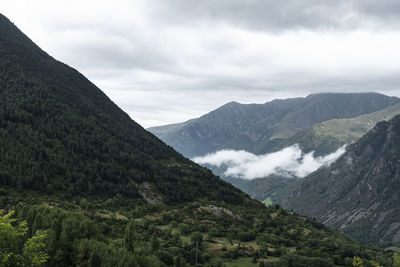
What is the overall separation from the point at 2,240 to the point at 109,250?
193ft

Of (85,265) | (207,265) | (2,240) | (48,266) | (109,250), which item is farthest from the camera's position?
(207,265)

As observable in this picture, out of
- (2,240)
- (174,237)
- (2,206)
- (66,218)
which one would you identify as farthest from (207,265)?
(2,240)

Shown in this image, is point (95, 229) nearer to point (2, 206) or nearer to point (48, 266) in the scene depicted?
point (48, 266)

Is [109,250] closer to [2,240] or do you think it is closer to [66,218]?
[66,218]

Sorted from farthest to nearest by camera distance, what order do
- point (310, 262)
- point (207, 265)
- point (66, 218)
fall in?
point (310, 262) → point (207, 265) → point (66, 218)

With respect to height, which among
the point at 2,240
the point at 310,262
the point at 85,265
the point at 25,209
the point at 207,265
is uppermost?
the point at 2,240

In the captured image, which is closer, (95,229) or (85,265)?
(85,265)

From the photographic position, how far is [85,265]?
89.4m

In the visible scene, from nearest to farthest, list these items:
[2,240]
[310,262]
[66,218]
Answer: [2,240] < [66,218] < [310,262]

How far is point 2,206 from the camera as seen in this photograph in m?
167

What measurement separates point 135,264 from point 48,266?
828 inches

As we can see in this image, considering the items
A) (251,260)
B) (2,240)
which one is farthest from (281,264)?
(2,240)

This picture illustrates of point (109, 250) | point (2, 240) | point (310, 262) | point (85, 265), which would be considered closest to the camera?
point (2, 240)

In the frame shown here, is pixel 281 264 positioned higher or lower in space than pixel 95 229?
lower
